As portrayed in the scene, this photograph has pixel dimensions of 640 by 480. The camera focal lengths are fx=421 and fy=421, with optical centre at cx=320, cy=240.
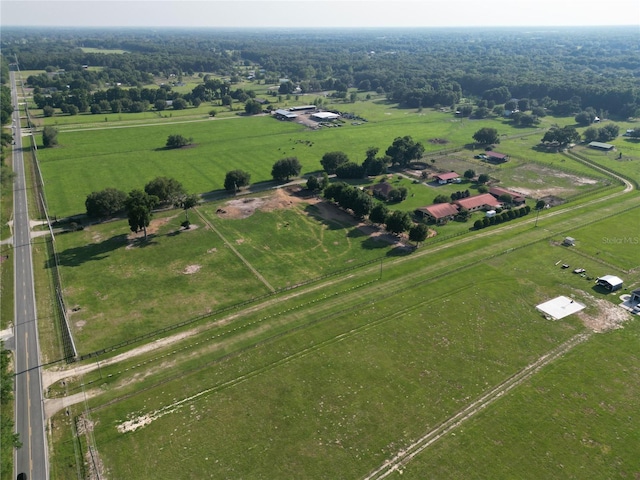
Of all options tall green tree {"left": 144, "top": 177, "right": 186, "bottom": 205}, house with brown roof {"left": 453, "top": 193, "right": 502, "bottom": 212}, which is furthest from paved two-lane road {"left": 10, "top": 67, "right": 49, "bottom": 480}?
house with brown roof {"left": 453, "top": 193, "right": 502, "bottom": 212}

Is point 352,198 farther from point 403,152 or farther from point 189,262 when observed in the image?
point 403,152

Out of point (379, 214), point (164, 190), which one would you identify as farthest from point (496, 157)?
point (164, 190)

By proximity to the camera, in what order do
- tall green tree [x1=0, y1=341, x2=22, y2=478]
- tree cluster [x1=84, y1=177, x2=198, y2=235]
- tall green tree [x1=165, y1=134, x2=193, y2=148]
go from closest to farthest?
tall green tree [x1=0, y1=341, x2=22, y2=478]
tree cluster [x1=84, y1=177, x2=198, y2=235]
tall green tree [x1=165, y1=134, x2=193, y2=148]

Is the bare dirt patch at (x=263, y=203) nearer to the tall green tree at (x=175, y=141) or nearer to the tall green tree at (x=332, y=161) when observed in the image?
the tall green tree at (x=332, y=161)

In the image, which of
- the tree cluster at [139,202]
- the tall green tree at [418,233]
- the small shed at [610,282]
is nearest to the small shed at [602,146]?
the small shed at [610,282]

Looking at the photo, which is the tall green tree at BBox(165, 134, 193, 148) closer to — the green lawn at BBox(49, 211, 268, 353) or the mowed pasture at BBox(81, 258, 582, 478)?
the green lawn at BBox(49, 211, 268, 353)

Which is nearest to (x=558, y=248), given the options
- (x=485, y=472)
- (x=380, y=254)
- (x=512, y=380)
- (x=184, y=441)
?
(x=380, y=254)

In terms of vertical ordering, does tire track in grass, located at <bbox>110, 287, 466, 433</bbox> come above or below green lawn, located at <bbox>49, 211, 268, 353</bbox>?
below
